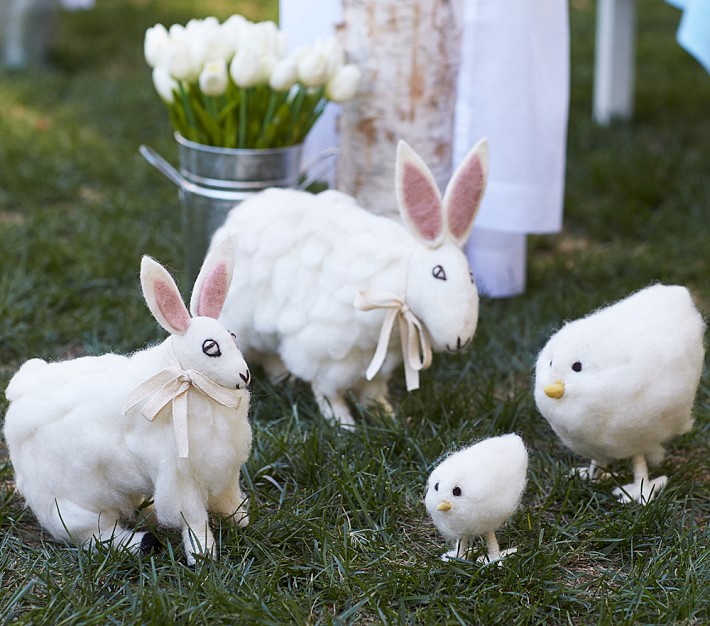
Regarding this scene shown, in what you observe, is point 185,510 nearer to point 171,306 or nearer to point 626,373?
point 171,306

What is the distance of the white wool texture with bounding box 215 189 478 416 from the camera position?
183 centimetres

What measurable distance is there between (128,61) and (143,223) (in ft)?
6.67

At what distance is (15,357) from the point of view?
2285 millimetres

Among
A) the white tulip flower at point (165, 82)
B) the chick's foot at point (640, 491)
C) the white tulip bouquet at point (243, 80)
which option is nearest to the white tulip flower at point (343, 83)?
the white tulip bouquet at point (243, 80)

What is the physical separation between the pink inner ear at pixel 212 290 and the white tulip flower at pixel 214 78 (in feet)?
2.55

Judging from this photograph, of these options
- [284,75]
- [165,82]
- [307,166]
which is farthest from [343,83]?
[165,82]

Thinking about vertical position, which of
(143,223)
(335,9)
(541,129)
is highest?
(335,9)

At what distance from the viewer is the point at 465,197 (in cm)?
180

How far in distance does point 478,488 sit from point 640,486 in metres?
0.44

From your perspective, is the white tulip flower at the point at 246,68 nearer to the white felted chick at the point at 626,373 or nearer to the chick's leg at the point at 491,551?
the white felted chick at the point at 626,373

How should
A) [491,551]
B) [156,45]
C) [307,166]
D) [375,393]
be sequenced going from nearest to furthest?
[491,551], [375,393], [156,45], [307,166]

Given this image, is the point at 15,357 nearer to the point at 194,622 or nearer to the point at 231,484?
the point at 231,484

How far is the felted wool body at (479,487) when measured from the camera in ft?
4.74

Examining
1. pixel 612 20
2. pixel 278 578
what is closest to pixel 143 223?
pixel 278 578
